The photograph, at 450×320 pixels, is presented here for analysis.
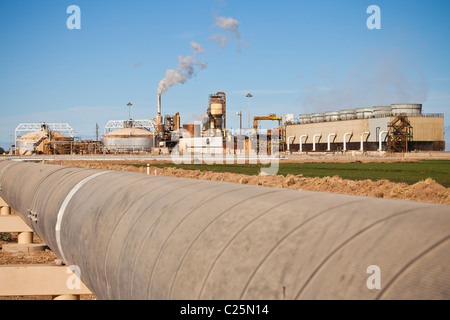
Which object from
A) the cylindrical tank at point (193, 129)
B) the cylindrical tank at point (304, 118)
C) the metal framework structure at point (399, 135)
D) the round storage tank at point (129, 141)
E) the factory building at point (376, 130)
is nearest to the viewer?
the metal framework structure at point (399, 135)

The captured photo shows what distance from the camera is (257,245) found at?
9.41 feet

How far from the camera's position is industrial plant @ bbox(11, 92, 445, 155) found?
89688 mm

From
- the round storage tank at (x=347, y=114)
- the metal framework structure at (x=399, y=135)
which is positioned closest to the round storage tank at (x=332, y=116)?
the round storage tank at (x=347, y=114)

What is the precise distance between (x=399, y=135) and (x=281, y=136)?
33.1m

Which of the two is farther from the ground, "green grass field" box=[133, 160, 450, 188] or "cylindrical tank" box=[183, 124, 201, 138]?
"cylindrical tank" box=[183, 124, 201, 138]

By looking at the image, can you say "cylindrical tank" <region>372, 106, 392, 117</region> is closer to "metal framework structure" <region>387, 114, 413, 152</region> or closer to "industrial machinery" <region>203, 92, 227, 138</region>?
"metal framework structure" <region>387, 114, 413, 152</region>

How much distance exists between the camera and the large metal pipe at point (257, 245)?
2191mm

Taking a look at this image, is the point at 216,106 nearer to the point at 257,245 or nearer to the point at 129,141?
the point at 129,141

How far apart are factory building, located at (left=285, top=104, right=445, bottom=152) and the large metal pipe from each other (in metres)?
86.6

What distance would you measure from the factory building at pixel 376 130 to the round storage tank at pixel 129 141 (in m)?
Result: 40.2

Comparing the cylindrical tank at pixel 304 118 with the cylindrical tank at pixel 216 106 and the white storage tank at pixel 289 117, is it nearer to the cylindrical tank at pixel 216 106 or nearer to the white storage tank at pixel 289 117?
the white storage tank at pixel 289 117

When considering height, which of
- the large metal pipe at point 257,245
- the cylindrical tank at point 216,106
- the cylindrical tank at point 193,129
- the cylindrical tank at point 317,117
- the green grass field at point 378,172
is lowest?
the green grass field at point 378,172

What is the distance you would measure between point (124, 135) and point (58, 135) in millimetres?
18360

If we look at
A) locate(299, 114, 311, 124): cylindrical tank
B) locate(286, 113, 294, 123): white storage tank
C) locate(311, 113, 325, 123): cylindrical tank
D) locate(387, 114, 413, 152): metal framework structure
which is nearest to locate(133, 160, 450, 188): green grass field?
locate(387, 114, 413, 152): metal framework structure
